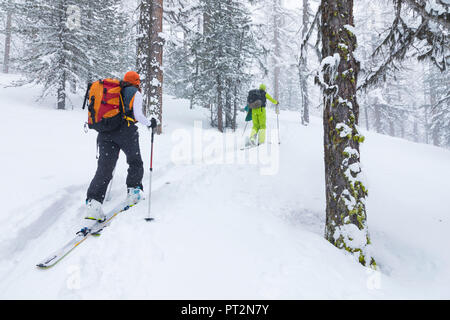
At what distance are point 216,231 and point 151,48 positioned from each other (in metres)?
8.69

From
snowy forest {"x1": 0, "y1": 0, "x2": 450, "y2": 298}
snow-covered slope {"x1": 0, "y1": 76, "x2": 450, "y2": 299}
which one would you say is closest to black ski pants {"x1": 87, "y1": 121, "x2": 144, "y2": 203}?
snow-covered slope {"x1": 0, "y1": 76, "x2": 450, "y2": 299}

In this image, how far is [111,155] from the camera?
412cm

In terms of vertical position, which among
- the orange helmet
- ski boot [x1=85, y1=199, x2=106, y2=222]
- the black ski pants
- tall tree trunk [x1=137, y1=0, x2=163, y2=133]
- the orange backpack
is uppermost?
tall tree trunk [x1=137, y1=0, x2=163, y2=133]

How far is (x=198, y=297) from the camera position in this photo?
2.18m

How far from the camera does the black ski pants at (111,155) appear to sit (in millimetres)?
3881

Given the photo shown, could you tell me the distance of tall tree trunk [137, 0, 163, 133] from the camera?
948 centimetres

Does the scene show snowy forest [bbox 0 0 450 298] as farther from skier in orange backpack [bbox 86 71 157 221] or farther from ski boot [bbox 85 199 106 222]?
ski boot [bbox 85 199 106 222]

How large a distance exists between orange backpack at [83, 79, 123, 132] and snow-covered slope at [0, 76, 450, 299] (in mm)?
1528

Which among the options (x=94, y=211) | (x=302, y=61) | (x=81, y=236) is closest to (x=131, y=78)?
(x=94, y=211)

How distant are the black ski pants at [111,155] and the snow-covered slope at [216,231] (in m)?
0.56

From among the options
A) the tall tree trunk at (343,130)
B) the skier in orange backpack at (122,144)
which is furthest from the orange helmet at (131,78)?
the tall tree trunk at (343,130)

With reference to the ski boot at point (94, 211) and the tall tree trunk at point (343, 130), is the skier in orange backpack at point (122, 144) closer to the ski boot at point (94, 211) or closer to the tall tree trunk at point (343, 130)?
the ski boot at point (94, 211)

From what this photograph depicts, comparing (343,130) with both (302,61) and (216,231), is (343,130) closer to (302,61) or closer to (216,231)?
(302,61)
